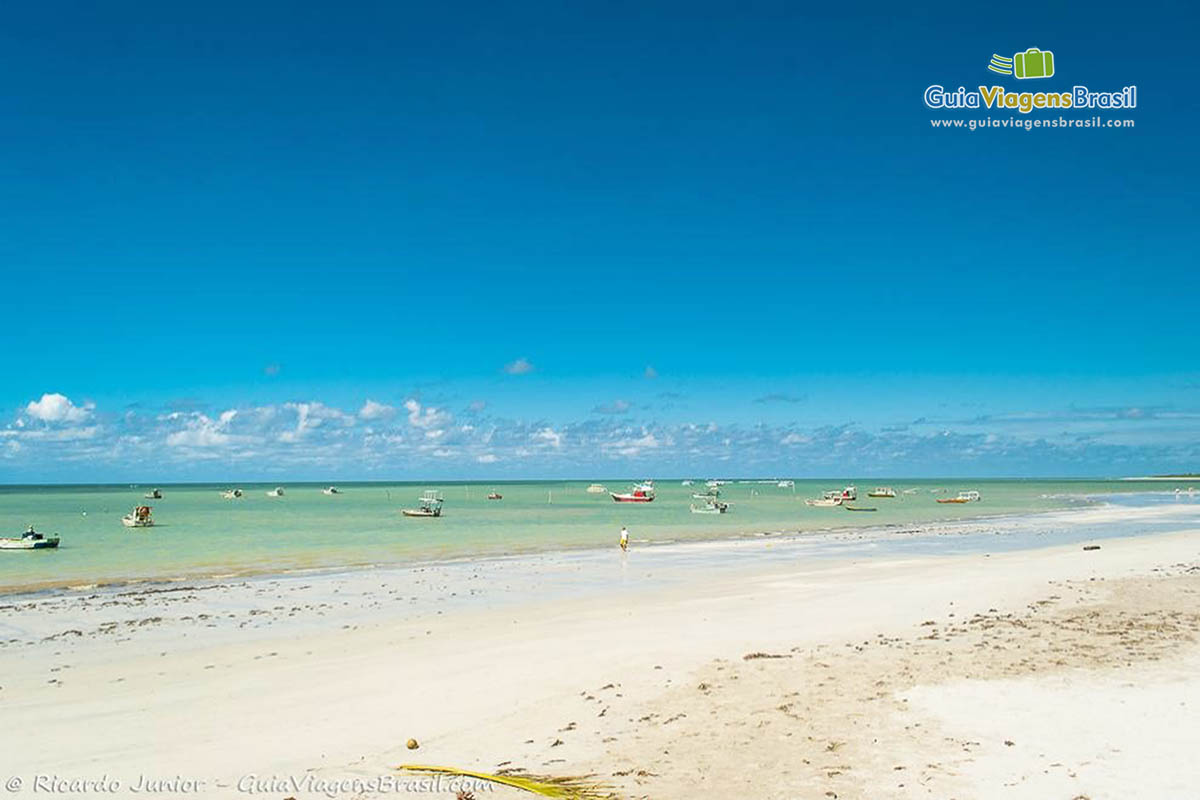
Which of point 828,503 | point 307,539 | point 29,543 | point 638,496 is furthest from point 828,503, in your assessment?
point 29,543

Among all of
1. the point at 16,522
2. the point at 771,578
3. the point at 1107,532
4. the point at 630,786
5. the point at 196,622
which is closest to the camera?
the point at 630,786

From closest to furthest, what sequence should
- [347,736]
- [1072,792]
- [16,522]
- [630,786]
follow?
[1072,792] < [630,786] < [347,736] < [16,522]

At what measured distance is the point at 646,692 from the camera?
12680mm

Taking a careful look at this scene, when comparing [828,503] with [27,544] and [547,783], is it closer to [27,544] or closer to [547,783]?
[27,544]

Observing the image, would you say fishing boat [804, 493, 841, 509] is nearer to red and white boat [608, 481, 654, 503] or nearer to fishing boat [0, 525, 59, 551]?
red and white boat [608, 481, 654, 503]

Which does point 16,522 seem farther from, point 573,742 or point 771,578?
point 573,742

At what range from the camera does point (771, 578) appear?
30.0 metres

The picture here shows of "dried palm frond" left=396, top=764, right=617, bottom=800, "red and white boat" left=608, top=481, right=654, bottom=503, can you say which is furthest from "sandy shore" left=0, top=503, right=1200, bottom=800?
"red and white boat" left=608, top=481, right=654, bottom=503

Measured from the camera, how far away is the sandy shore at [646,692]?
30.2 feet

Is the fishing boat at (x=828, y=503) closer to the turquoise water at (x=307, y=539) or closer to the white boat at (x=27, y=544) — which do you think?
the turquoise water at (x=307, y=539)

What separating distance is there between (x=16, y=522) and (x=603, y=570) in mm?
74726

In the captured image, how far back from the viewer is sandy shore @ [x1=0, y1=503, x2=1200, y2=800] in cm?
922

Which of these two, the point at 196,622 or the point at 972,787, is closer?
the point at 972,787

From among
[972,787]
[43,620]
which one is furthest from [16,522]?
[972,787]
